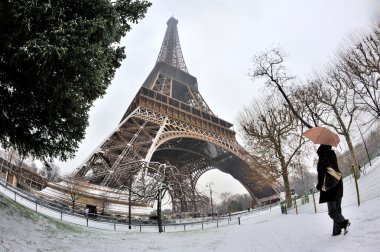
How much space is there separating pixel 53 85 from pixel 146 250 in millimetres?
4657

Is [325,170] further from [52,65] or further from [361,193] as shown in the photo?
[361,193]

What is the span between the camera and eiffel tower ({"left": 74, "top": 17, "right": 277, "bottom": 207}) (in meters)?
25.5

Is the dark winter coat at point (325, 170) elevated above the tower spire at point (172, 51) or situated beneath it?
situated beneath

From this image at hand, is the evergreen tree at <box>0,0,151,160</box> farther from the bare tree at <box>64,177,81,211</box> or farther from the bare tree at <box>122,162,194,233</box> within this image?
the bare tree at <box>64,177,81,211</box>

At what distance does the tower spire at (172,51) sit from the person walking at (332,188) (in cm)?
4891

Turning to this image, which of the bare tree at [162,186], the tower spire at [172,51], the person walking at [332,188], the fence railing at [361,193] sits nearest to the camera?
the person walking at [332,188]

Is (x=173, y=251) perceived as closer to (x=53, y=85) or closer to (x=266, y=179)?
(x=53, y=85)

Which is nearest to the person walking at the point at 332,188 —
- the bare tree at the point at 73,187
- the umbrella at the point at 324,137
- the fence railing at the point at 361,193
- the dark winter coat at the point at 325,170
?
the dark winter coat at the point at 325,170

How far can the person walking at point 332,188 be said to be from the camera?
452cm

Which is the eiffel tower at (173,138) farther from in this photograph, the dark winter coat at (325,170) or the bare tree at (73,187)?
the dark winter coat at (325,170)

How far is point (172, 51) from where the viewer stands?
2256 inches

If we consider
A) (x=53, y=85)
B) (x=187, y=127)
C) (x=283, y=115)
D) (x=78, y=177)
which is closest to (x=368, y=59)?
(x=283, y=115)

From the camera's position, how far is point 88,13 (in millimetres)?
7254

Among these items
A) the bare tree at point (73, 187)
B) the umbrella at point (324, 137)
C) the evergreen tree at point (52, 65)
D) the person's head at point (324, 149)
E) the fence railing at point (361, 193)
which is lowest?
the fence railing at point (361, 193)
